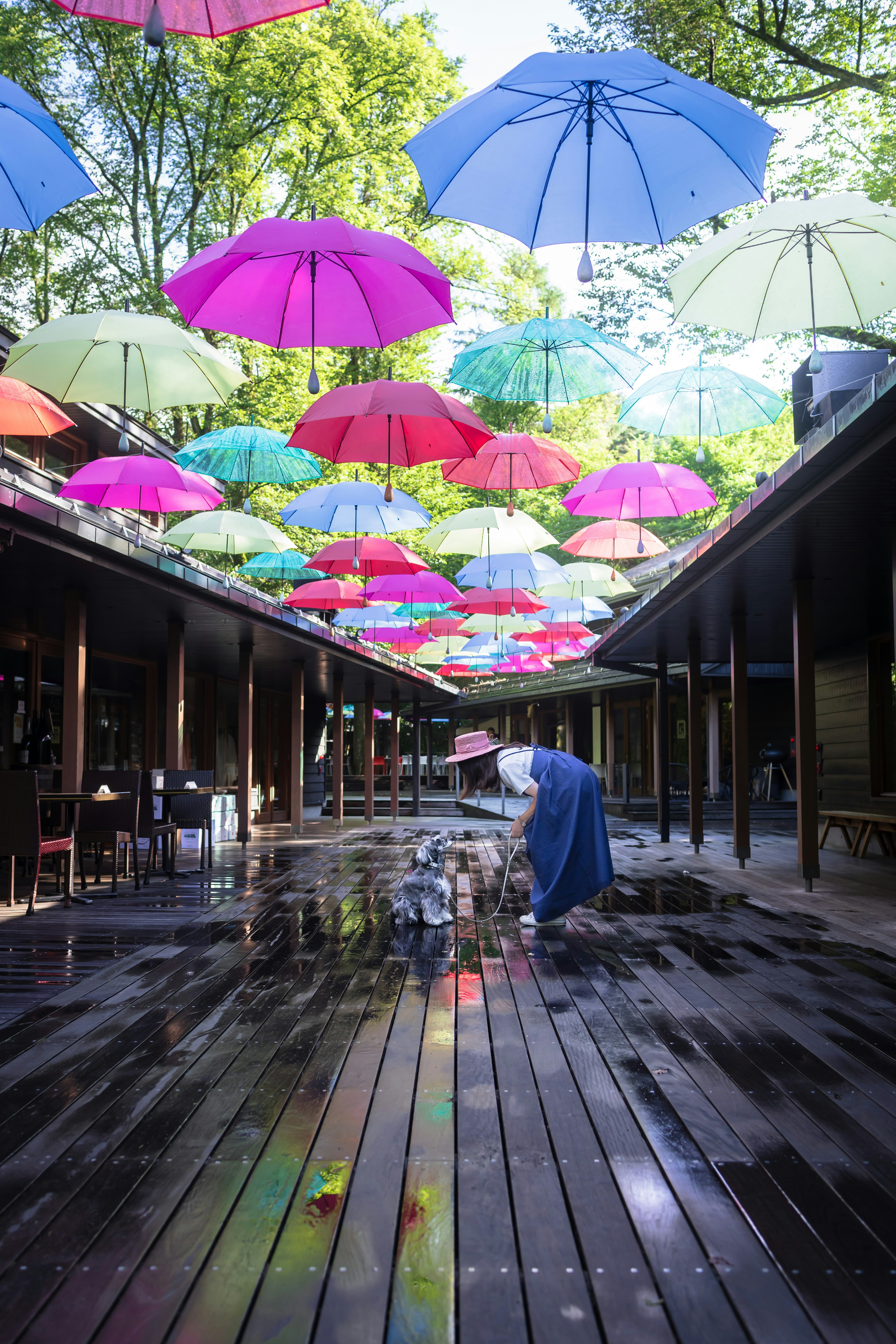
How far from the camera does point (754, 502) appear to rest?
6449mm

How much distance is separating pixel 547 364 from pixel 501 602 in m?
5.30

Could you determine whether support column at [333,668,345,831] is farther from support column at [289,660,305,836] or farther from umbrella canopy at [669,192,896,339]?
umbrella canopy at [669,192,896,339]

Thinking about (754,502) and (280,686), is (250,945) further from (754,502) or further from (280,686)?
(280,686)

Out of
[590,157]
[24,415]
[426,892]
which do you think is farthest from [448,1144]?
[24,415]

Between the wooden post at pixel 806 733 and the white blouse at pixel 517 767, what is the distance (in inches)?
129

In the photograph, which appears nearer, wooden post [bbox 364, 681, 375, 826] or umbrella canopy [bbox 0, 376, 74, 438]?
umbrella canopy [bbox 0, 376, 74, 438]

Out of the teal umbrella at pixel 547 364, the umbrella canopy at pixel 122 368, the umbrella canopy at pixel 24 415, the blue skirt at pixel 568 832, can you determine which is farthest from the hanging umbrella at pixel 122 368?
the blue skirt at pixel 568 832

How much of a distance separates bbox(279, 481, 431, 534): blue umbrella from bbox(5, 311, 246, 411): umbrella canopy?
2516 millimetres

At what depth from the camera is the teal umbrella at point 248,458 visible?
9719 mm

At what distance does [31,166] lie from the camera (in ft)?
14.5

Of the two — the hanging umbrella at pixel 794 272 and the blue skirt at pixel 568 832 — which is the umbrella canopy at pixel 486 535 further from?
the blue skirt at pixel 568 832

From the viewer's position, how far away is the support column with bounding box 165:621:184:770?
427 inches

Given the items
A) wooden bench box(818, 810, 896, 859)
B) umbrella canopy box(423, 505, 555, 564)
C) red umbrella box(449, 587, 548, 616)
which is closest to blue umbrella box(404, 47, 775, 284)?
umbrella canopy box(423, 505, 555, 564)

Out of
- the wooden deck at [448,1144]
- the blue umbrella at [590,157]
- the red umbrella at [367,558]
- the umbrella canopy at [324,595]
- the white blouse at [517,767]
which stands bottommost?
the wooden deck at [448,1144]
